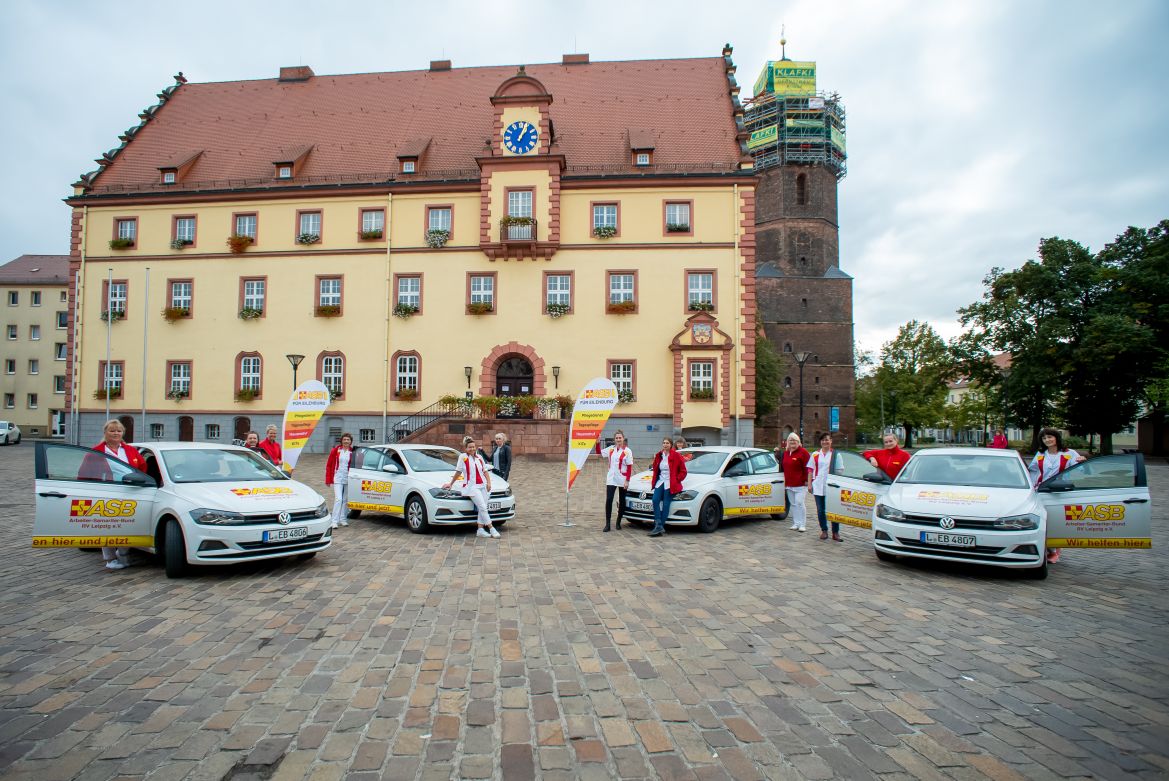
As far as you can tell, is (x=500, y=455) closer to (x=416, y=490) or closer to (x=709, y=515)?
Result: (x=416, y=490)

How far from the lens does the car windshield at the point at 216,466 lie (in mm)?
8117

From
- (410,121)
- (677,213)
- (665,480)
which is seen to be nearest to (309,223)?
(410,121)

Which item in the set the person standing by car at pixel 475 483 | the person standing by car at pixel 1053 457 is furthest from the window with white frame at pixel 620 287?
the person standing by car at pixel 1053 457

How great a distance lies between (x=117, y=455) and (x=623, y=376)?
75.5 feet

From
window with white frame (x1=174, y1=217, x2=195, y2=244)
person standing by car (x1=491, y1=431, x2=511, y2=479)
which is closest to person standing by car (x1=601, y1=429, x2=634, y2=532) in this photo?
person standing by car (x1=491, y1=431, x2=511, y2=479)

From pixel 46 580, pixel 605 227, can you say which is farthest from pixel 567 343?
pixel 46 580

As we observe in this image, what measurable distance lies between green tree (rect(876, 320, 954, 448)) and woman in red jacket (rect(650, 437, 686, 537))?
49.7 meters

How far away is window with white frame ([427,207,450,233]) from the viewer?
102ft

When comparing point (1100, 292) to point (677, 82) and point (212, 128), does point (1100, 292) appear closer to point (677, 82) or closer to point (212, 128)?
point (677, 82)

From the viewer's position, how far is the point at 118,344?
32406 millimetres

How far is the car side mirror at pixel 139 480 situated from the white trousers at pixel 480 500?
14.6 feet

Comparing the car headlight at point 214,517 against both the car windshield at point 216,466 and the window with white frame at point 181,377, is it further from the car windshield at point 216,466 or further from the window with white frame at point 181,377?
the window with white frame at point 181,377

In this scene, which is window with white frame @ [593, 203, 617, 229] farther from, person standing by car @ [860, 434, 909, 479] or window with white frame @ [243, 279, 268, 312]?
person standing by car @ [860, 434, 909, 479]

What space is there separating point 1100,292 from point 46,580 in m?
47.9
